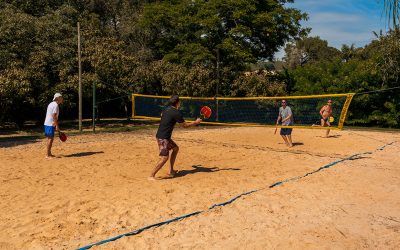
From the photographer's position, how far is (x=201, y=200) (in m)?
6.45

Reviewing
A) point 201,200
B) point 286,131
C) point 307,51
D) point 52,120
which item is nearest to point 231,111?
point 286,131

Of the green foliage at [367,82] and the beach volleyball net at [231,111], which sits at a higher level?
the green foliage at [367,82]

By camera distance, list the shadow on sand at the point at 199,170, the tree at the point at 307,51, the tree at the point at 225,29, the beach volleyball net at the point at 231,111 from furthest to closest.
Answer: the tree at the point at 307,51 → the tree at the point at 225,29 → the beach volleyball net at the point at 231,111 → the shadow on sand at the point at 199,170

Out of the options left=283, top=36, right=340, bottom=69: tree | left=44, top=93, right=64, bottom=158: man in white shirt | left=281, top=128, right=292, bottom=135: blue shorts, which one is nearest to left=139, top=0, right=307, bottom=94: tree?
left=281, top=128, right=292, bottom=135: blue shorts

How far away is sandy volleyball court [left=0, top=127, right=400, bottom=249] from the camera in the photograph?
4953 millimetres

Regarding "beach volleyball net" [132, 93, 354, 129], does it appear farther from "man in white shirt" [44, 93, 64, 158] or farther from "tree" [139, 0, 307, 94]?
"man in white shirt" [44, 93, 64, 158]

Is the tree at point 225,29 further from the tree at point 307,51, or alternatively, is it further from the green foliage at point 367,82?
the tree at point 307,51

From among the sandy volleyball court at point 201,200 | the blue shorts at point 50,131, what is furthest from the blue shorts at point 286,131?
the blue shorts at point 50,131

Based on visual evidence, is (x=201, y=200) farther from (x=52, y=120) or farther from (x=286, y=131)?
(x=286, y=131)

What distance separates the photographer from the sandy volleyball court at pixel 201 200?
495 cm

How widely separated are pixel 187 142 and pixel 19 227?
28.5 ft

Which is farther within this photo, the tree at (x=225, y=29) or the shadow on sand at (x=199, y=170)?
the tree at (x=225, y=29)

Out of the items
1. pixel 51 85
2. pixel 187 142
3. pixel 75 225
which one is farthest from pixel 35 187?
pixel 51 85

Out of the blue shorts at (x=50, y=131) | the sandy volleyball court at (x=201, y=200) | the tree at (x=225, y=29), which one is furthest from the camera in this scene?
the tree at (x=225, y=29)
